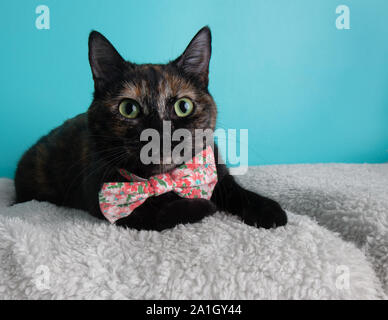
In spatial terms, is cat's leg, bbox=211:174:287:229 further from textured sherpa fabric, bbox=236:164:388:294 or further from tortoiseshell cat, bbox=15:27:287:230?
textured sherpa fabric, bbox=236:164:388:294

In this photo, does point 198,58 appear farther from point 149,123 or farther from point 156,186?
point 156,186

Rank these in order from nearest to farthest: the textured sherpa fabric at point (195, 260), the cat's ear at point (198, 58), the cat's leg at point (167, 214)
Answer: the textured sherpa fabric at point (195, 260) < the cat's leg at point (167, 214) < the cat's ear at point (198, 58)

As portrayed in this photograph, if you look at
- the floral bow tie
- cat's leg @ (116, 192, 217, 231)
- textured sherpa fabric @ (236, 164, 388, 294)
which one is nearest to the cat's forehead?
the floral bow tie

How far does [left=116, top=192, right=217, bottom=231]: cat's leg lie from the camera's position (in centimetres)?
81

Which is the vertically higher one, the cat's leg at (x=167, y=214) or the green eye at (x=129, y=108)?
the green eye at (x=129, y=108)

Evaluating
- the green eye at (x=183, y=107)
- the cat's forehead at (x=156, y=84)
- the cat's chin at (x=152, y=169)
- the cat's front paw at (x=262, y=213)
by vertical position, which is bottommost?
the cat's front paw at (x=262, y=213)

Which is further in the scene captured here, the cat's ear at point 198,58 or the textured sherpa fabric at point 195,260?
the cat's ear at point 198,58

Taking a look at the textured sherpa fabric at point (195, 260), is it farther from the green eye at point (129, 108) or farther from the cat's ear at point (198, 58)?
the cat's ear at point (198, 58)

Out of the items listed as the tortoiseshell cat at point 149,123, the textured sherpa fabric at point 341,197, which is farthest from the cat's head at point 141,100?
the textured sherpa fabric at point 341,197

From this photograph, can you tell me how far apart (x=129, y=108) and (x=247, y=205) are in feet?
1.44

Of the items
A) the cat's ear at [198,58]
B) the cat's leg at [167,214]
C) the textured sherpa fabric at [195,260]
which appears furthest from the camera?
the cat's ear at [198,58]

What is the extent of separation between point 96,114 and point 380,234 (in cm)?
88

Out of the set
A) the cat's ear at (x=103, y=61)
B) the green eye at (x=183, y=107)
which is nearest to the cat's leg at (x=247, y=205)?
the green eye at (x=183, y=107)

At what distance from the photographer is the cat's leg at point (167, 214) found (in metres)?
0.81
